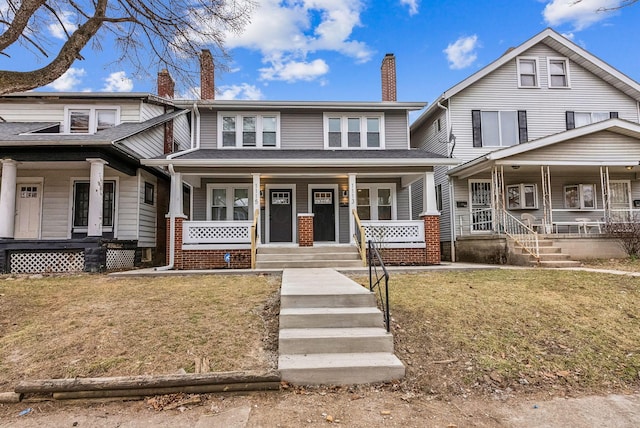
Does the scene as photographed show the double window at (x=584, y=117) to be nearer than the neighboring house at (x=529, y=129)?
No

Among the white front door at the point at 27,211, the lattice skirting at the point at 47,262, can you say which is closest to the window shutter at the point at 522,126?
the lattice skirting at the point at 47,262

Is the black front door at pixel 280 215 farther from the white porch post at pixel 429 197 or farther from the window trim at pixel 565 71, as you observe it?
the window trim at pixel 565 71

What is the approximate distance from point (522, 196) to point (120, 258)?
567 inches

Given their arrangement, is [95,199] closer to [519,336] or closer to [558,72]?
[519,336]

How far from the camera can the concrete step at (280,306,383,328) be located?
174 inches

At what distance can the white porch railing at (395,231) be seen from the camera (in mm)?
10641

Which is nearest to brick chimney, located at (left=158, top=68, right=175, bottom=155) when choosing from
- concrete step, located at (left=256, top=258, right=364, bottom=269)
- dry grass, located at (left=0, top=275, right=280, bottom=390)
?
concrete step, located at (left=256, top=258, right=364, bottom=269)

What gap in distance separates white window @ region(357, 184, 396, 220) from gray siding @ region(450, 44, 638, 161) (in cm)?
339

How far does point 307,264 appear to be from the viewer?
9.59 meters

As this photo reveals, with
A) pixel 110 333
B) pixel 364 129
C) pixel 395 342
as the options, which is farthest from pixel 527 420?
pixel 364 129

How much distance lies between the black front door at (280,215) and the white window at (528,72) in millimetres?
10611

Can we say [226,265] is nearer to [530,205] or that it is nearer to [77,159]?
[77,159]

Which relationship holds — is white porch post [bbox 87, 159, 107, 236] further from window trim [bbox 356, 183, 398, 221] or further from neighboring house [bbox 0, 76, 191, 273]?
window trim [bbox 356, 183, 398, 221]

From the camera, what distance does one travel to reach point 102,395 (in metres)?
3.30
